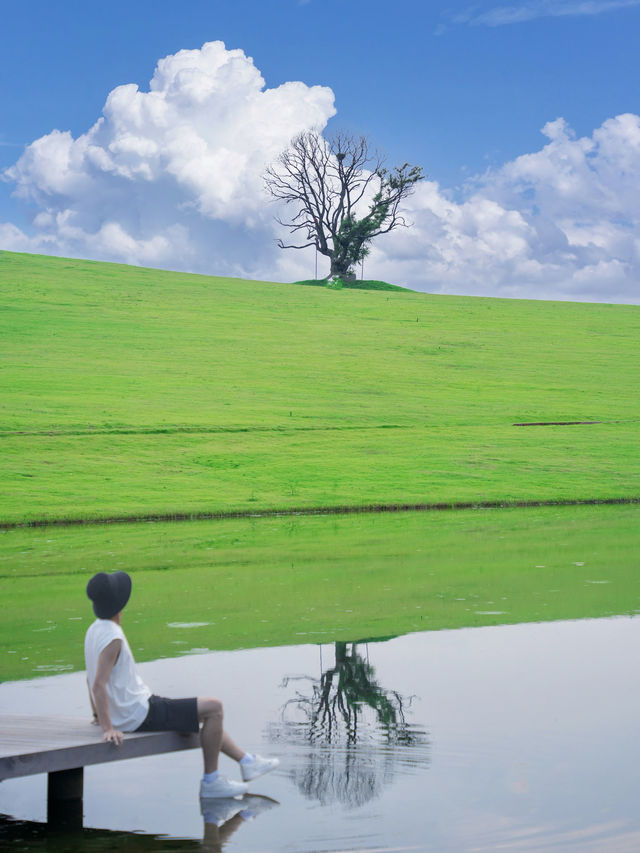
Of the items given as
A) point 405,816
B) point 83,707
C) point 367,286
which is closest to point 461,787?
point 405,816

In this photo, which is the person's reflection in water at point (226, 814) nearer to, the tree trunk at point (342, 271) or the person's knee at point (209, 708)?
the person's knee at point (209, 708)

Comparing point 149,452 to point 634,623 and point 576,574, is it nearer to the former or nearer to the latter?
point 576,574

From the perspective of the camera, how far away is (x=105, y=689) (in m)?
6.92

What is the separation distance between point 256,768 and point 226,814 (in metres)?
0.44

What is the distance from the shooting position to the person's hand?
674cm

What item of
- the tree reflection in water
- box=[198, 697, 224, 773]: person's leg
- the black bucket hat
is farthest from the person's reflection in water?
the black bucket hat

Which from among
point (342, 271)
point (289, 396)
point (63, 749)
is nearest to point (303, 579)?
point (63, 749)

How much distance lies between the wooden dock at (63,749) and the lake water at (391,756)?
17 centimetres

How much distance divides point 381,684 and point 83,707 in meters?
2.88

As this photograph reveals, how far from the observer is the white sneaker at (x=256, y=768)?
7.14 metres

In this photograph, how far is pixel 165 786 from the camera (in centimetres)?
743

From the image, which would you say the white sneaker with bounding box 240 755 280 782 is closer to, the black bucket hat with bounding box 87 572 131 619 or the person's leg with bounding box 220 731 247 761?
the person's leg with bounding box 220 731 247 761

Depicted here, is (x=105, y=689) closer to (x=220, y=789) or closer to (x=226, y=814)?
(x=220, y=789)

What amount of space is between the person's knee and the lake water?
2.05 ft
